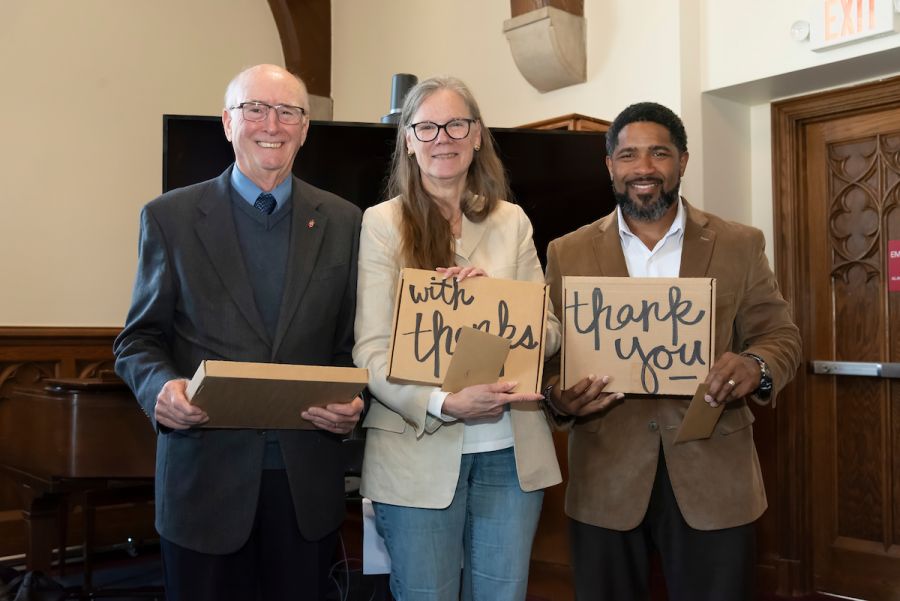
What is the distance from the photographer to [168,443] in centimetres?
179

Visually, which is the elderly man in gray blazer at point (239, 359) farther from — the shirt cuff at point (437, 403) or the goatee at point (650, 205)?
the goatee at point (650, 205)

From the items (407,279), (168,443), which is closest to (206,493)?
(168,443)

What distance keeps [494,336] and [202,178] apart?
2.24 m

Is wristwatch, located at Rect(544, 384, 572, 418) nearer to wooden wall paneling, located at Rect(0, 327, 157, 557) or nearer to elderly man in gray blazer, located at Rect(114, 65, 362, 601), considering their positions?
elderly man in gray blazer, located at Rect(114, 65, 362, 601)

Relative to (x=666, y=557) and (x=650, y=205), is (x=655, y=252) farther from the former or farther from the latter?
(x=666, y=557)

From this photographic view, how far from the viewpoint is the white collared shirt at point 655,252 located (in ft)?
6.48

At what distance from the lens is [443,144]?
1909 millimetres

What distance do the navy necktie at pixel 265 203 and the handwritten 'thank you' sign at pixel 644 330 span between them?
0.64 meters

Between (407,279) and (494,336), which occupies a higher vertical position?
(407,279)

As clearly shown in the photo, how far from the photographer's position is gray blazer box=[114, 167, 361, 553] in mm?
1728

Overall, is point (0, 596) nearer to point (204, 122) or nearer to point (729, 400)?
point (204, 122)

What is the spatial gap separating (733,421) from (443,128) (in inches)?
33.6

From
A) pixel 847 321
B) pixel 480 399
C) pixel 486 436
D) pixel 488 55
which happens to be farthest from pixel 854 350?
pixel 480 399

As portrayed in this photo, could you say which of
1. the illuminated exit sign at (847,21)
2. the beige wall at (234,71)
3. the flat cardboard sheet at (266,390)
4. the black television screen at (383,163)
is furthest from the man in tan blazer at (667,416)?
the beige wall at (234,71)
